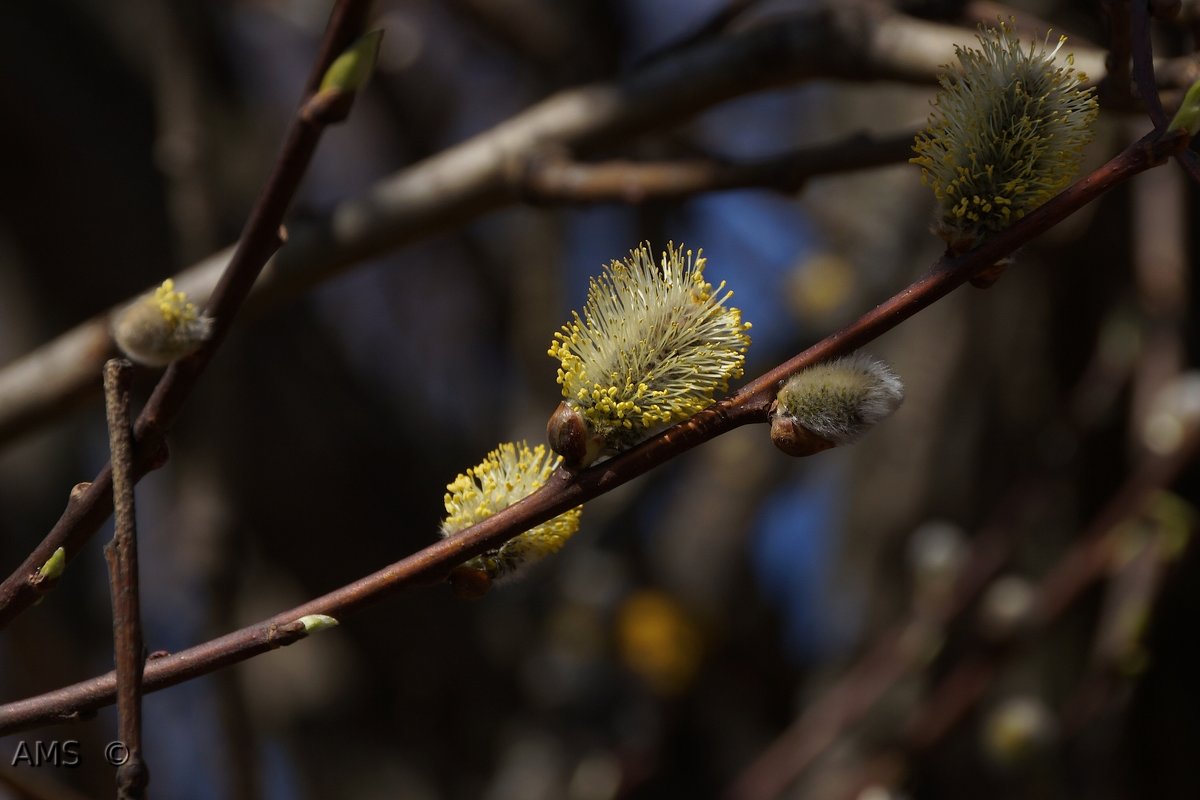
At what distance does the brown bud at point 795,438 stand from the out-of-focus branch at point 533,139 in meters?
0.56

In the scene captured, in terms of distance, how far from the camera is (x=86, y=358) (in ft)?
3.62

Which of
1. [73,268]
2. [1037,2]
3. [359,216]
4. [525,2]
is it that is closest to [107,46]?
[73,268]

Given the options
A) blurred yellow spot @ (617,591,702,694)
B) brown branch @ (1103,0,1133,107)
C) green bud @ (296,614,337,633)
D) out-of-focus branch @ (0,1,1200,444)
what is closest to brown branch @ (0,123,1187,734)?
green bud @ (296,614,337,633)

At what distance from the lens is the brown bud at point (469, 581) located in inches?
25.0

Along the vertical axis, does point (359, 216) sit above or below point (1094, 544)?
above

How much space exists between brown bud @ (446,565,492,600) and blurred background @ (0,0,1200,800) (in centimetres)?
89

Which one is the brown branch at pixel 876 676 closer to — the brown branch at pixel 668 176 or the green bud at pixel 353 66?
the brown branch at pixel 668 176

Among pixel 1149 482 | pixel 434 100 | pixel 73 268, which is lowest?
pixel 1149 482

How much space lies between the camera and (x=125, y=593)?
1.75ft

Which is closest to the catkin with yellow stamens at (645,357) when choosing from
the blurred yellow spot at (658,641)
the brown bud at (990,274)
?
the brown bud at (990,274)

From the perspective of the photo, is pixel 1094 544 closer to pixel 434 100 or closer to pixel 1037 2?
pixel 1037 2

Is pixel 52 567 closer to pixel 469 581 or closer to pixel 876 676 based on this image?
pixel 469 581

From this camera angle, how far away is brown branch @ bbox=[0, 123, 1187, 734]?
0.58 meters

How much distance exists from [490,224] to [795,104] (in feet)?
3.28
